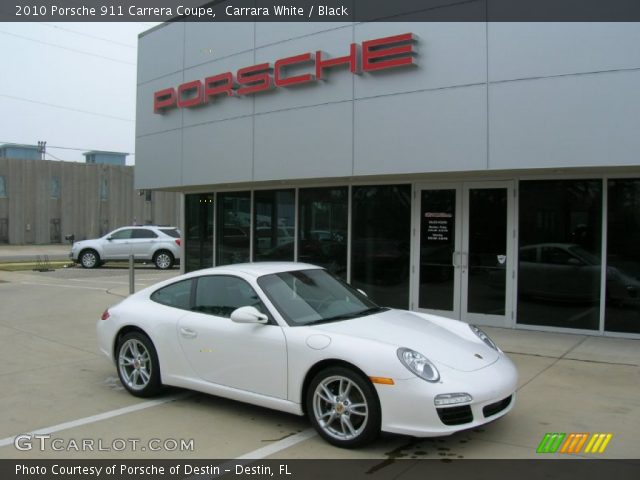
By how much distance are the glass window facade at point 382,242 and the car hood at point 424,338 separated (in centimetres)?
528

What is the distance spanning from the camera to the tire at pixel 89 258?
22.5m

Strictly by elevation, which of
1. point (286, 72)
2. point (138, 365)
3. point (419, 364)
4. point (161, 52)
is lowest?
point (138, 365)

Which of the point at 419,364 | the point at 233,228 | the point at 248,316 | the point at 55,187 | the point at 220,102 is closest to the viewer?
the point at 419,364

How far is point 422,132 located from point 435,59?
1117mm

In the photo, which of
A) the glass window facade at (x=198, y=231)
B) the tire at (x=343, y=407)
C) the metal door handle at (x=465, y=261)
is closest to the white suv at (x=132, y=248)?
the glass window facade at (x=198, y=231)

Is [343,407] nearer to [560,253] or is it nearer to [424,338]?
[424,338]

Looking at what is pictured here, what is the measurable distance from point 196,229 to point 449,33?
8080 millimetres

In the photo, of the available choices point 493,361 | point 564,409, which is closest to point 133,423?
point 493,361

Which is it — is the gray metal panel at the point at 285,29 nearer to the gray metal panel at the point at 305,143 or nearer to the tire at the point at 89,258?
the gray metal panel at the point at 305,143

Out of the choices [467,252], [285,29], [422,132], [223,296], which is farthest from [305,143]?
[223,296]

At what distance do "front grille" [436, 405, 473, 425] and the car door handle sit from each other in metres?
2.40

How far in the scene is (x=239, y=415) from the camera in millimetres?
5430

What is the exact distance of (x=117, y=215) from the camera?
41.0 metres

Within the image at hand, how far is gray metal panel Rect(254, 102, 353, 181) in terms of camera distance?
33.7 ft
